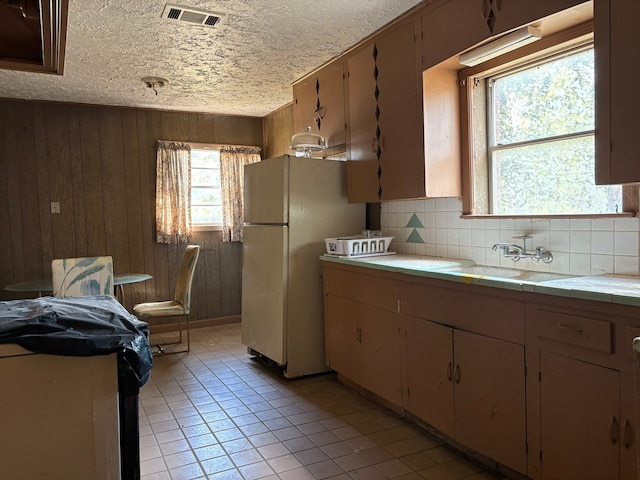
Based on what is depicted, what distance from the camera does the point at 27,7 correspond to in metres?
2.42

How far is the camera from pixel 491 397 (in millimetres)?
Answer: 2105

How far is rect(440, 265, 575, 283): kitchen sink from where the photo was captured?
2234 mm

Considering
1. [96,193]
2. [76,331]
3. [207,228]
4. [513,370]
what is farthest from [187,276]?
[513,370]

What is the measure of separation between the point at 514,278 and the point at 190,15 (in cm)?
230

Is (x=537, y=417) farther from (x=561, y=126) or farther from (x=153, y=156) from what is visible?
→ (x=153, y=156)

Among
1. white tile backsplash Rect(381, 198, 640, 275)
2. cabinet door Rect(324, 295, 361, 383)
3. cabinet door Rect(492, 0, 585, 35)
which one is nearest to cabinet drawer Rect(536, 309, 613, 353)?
white tile backsplash Rect(381, 198, 640, 275)

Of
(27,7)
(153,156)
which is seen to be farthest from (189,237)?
(27,7)

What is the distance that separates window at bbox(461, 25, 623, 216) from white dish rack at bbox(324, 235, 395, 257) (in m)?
0.76

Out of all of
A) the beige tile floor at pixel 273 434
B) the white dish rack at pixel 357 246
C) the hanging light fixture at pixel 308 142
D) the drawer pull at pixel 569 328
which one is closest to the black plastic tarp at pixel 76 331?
the beige tile floor at pixel 273 434

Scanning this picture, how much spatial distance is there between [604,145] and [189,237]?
418 cm

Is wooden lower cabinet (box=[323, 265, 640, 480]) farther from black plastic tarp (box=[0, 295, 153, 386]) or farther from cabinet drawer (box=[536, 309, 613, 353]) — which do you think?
black plastic tarp (box=[0, 295, 153, 386])

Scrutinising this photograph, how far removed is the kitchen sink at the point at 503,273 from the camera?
2.23m

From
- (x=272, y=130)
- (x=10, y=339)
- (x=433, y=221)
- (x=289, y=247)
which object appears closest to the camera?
(x=10, y=339)

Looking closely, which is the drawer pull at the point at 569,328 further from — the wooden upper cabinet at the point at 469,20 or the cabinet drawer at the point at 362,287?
Result: the wooden upper cabinet at the point at 469,20
